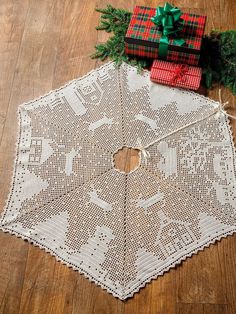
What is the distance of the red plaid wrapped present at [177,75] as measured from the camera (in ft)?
5.01

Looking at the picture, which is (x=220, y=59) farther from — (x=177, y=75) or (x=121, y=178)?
(x=121, y=178)

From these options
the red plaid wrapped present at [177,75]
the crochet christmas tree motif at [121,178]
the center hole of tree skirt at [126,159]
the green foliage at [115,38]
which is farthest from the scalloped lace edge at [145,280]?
the green foliage at [115,38]

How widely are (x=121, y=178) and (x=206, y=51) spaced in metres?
0.56

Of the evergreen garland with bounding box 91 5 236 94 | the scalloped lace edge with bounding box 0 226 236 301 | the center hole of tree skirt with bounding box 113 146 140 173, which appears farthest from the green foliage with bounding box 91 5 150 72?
the scalloped lace edge with bounding box 0 226 236 301

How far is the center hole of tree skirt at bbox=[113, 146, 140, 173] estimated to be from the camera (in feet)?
4.72

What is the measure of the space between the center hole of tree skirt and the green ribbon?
0.36 m

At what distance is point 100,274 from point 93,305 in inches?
3.3

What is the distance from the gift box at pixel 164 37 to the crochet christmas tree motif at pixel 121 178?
0.09 metres

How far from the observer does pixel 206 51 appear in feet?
5.27

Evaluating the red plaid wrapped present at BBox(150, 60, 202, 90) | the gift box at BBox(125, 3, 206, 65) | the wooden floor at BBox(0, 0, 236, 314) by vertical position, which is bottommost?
the wooden floor at BBox(0, 0, 236, 314)

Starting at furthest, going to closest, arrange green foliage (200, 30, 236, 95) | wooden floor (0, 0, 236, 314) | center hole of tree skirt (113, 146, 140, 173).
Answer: green foliage (200, 30, 236, 95) → center hole of tree skirt (113, 146, 140, 173) → wooden floor (0, 0, 236, 314)

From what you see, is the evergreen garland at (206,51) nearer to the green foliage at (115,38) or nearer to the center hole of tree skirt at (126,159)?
the green foliage at (115,38)

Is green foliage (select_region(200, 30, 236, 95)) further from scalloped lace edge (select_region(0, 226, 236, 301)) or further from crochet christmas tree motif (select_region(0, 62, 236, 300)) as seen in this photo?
scalloped lace edge (select_region(0, 226, 236, 301))

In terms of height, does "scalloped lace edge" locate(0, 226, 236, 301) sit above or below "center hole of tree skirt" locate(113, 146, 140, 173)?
below
